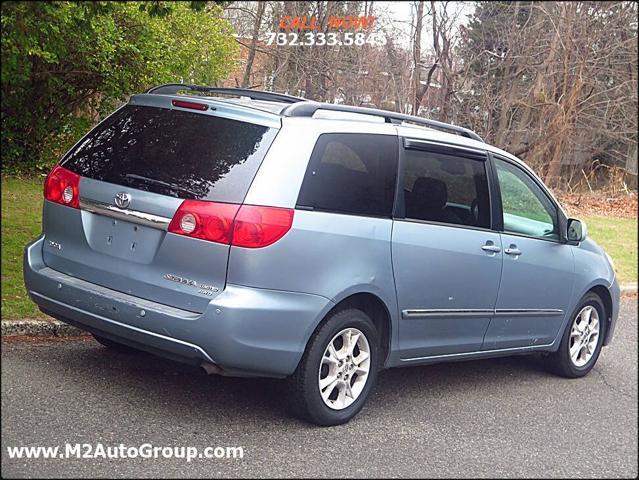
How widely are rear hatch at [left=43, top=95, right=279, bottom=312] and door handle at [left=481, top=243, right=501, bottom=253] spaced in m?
1.84

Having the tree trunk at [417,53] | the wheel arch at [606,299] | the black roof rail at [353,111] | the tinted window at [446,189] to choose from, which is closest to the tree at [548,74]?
the tree trunk at [417,53]

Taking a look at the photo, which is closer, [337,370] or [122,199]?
[122,199]

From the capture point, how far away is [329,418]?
500 cm

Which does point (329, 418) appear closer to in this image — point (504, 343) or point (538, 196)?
point (504, 343)

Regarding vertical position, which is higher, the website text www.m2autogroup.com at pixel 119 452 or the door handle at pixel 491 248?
the door handle at pixel 491 248

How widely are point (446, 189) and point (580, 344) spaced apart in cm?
217

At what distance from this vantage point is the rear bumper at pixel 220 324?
4.44m

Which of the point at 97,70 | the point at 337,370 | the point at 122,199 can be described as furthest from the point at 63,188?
the point at 97,70

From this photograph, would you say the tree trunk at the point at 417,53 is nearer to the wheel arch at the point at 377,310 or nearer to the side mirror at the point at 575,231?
the side mirror at the point at 575,231

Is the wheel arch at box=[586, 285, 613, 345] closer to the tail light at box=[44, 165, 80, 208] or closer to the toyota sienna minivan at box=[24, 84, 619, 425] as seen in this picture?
the toyota sienna minivan at box=[24, 84, 619, 425]

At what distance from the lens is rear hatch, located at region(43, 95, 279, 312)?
14.9 ft

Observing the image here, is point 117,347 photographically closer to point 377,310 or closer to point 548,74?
point 377,310

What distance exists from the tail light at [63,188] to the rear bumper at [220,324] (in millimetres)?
476

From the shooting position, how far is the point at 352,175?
5.06m
